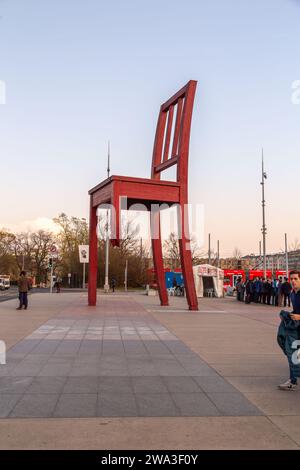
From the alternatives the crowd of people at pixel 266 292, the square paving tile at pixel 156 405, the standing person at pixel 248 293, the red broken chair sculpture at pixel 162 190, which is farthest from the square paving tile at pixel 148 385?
the standing person at pixel 248 293

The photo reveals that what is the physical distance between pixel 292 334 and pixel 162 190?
11858 mm

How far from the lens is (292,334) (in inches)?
248

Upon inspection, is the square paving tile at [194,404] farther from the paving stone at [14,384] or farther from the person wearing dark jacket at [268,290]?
the person wearing dark jacket at [268,290]

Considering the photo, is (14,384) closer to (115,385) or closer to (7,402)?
(7,402)

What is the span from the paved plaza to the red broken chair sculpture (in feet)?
21.1

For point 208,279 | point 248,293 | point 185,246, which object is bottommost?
point 248,293

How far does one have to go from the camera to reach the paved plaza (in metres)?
4.37

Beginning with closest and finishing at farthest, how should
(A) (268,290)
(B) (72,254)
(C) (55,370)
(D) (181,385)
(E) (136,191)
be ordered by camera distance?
(D) (181,385), (C) (55,370), (E) (136,191), (A) (268,290), (B) (72,254)

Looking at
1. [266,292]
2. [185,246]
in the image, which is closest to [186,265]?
[185,246]

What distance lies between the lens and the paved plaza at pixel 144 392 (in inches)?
172

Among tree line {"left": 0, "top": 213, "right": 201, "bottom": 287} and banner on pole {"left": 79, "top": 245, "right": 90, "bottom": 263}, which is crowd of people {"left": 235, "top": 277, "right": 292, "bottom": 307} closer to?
banner on pole {"left": 79, "top": 245, "right": 90, "bottom": 263}

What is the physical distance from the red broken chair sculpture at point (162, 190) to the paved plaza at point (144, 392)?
6.44 m

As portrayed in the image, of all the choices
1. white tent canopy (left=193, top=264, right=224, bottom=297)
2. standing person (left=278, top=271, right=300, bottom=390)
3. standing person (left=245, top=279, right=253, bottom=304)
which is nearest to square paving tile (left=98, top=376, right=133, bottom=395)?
standing person (left=278, top=271, right=300, bottom=390)

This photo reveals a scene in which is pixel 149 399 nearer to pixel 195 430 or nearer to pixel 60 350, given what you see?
pixel 195 430
